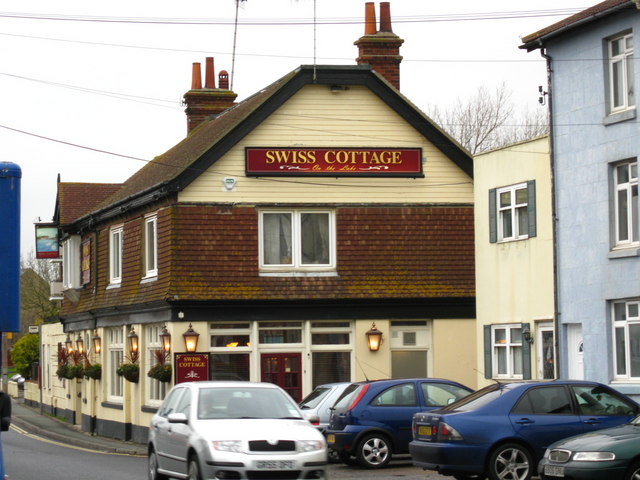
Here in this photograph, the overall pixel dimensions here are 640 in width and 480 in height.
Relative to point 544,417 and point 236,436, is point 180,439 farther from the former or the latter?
point 544,417

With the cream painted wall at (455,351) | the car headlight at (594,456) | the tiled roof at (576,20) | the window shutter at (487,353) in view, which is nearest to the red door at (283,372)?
the cream painted wall at (455,351)

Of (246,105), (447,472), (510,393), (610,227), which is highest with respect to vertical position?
(246,105)

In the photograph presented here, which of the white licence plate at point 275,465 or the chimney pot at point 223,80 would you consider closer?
the white licence plate at point 275,465

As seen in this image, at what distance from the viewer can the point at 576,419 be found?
57.4 ft

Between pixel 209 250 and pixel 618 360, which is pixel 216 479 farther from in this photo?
pixel 209 250

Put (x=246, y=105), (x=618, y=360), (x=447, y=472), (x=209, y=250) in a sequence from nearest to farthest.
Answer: (x=447, y=472) → (x=618, y=360) → (x=209, y=250) → (x=246, y=105)

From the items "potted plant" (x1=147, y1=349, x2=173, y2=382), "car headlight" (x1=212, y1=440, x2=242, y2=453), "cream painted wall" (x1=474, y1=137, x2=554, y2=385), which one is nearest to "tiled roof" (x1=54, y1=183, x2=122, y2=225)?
"potted plant" (x1=147, y1=349, x2=173, y2=382)

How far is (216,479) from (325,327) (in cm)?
1585

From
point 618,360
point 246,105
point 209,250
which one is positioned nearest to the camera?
point 618,360

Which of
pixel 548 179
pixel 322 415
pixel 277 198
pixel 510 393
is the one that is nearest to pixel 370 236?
pixel 277 198

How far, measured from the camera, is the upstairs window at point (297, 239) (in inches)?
1213

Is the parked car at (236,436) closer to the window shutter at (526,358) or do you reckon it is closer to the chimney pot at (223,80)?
the window shutter at (526,358)

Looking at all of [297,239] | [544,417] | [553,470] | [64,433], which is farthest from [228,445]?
[64,433]

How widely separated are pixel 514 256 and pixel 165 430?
457 inches
